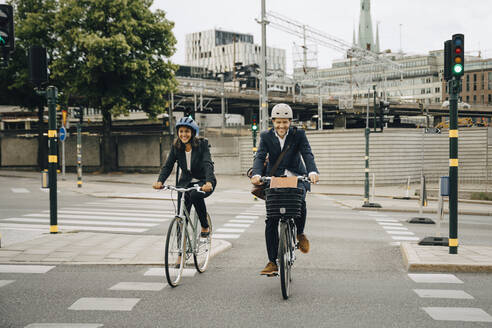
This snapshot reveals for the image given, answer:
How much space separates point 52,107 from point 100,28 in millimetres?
26445

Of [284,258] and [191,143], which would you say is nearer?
[284,258]

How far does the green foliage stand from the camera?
32.6 meters

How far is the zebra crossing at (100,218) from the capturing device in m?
11.8

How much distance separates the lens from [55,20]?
1353 inches

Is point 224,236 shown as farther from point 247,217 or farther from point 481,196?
point 481,196

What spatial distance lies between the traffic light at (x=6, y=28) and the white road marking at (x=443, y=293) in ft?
22.0

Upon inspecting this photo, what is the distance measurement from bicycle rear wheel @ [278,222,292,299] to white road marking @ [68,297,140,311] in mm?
1499

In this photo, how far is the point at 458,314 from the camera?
5.02 metres

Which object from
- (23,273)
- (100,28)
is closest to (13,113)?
(100,28)

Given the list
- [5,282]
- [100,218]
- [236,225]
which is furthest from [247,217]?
[5,282]

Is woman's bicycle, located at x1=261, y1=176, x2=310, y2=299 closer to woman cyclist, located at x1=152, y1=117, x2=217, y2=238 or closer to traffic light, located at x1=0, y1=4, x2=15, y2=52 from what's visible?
woman cyclist, located at x1=152, y1=117, x2=217, y2=238

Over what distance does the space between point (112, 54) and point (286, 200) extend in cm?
2925

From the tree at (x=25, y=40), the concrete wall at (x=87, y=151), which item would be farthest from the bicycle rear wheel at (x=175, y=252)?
the concrete wall at (x=87, y=151)

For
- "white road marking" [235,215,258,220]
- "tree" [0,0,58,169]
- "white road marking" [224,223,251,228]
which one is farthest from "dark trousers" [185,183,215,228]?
"tree" [0,0,58,169]
